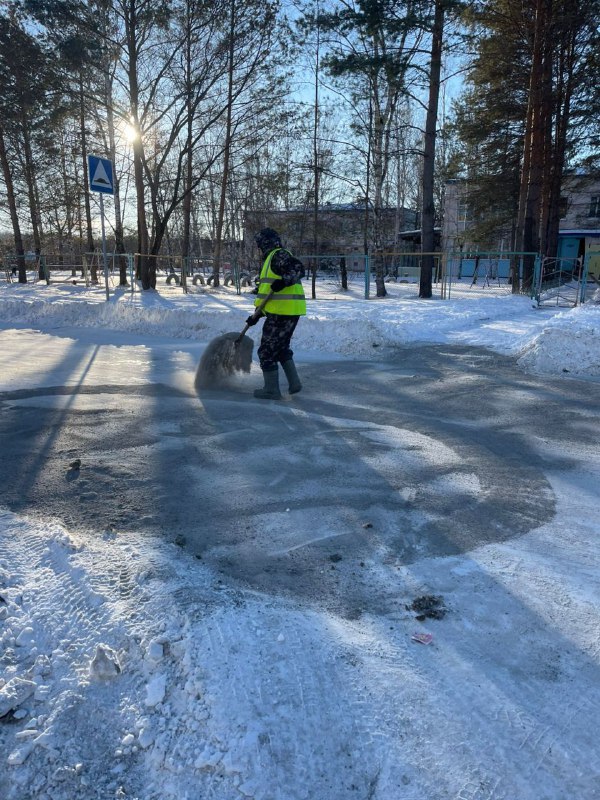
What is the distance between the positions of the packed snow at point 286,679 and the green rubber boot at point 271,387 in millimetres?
3211

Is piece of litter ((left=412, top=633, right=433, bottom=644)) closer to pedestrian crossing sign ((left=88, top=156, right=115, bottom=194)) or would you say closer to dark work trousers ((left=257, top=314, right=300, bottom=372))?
dark work trousers ((left=257, top=314, right=300, bottom=372))

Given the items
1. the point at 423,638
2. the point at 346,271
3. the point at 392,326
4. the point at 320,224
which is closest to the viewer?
the point at 423,638

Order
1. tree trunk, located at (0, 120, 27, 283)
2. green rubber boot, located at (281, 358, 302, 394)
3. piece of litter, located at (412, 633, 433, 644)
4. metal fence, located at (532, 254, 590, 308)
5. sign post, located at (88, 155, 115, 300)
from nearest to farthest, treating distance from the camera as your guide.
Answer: piece of litter, located at (412, 633, 433, 644)
green rubber boot, located at (281, 358, 302, 394)
sign post, located at (88, 155, 115, 300)
metal fence, located at (532, 254, 590, 308)
tree trunk, located at (0, 120, 27, 283)

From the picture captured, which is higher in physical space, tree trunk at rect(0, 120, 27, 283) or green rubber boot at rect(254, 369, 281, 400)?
tree trunk at rect(0, 120, 27, 283)

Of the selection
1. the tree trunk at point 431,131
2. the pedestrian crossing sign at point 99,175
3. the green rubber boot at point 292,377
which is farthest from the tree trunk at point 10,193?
the green rubber boot at point 292,377

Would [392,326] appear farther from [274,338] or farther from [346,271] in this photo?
[346,271]

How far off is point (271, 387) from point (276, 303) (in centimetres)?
90

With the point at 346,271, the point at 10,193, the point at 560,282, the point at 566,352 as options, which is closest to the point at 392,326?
the point at 566,352

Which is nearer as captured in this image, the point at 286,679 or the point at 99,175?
the point at 286,679

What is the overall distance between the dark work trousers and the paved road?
475 millimetres

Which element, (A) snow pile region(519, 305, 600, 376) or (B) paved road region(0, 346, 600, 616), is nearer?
(B) paved road region(0, 346, 600, 616)

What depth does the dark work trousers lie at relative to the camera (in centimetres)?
582

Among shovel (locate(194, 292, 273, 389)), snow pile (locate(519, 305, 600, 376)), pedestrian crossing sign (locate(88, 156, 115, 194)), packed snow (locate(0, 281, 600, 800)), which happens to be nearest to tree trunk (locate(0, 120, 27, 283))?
pedestrian crossing sign (locate(88, 156, 115, 194))

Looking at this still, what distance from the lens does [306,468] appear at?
3.88 metres
